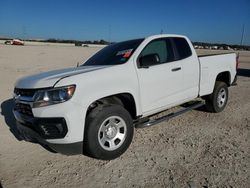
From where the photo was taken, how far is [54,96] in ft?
12.6

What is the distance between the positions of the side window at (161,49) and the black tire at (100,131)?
1.28 m

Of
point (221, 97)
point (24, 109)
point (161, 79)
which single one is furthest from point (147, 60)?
point (221, 97)

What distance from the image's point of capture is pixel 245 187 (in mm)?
3486

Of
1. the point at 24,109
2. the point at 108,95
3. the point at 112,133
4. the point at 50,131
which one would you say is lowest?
the point at 112,133

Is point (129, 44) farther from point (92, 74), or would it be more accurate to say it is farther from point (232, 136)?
point (232, 136)

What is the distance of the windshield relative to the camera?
16.1 feet

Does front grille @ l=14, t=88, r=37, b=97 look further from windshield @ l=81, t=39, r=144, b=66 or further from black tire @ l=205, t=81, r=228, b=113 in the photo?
black tire @ l=205, t=81, r=228, b=113

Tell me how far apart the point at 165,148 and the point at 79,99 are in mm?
1785

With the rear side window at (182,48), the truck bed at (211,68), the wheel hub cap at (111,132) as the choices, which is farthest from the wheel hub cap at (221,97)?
the wheel hub cap at (111,132)

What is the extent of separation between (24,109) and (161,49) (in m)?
2.71

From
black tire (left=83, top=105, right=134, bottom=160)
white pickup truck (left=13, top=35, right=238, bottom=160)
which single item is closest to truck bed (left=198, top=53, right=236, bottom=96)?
white pickup truck (left=13, top=35, right=238, bottom=160)

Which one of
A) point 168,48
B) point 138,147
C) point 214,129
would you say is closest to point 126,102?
point 138,147

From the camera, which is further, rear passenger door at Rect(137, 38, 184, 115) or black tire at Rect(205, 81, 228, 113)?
black tire at Rect(205, 81, 228, 113)

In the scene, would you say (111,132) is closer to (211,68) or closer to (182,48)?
(182,48)
